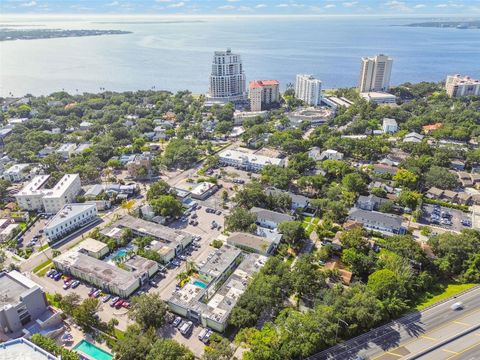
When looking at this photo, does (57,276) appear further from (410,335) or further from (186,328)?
(410,335)

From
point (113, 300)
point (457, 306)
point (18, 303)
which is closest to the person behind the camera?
point (18, 303)

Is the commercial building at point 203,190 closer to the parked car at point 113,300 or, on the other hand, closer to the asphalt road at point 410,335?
the parked car at point 113,300

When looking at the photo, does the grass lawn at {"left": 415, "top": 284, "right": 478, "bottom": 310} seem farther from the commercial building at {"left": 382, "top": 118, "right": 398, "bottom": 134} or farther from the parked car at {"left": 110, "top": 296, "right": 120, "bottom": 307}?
the commercial building at {"left": 382, "top": 118, "right": 398, "bottom": 134}

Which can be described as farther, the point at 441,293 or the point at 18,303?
the point at 441,293

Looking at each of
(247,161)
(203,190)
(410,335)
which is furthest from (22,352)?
(247,161)

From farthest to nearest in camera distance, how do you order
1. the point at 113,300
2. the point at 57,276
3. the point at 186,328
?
the point at 57,276, the point at 113,300, the point at 186,328

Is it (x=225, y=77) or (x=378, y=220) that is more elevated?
(x=225, y=77)
